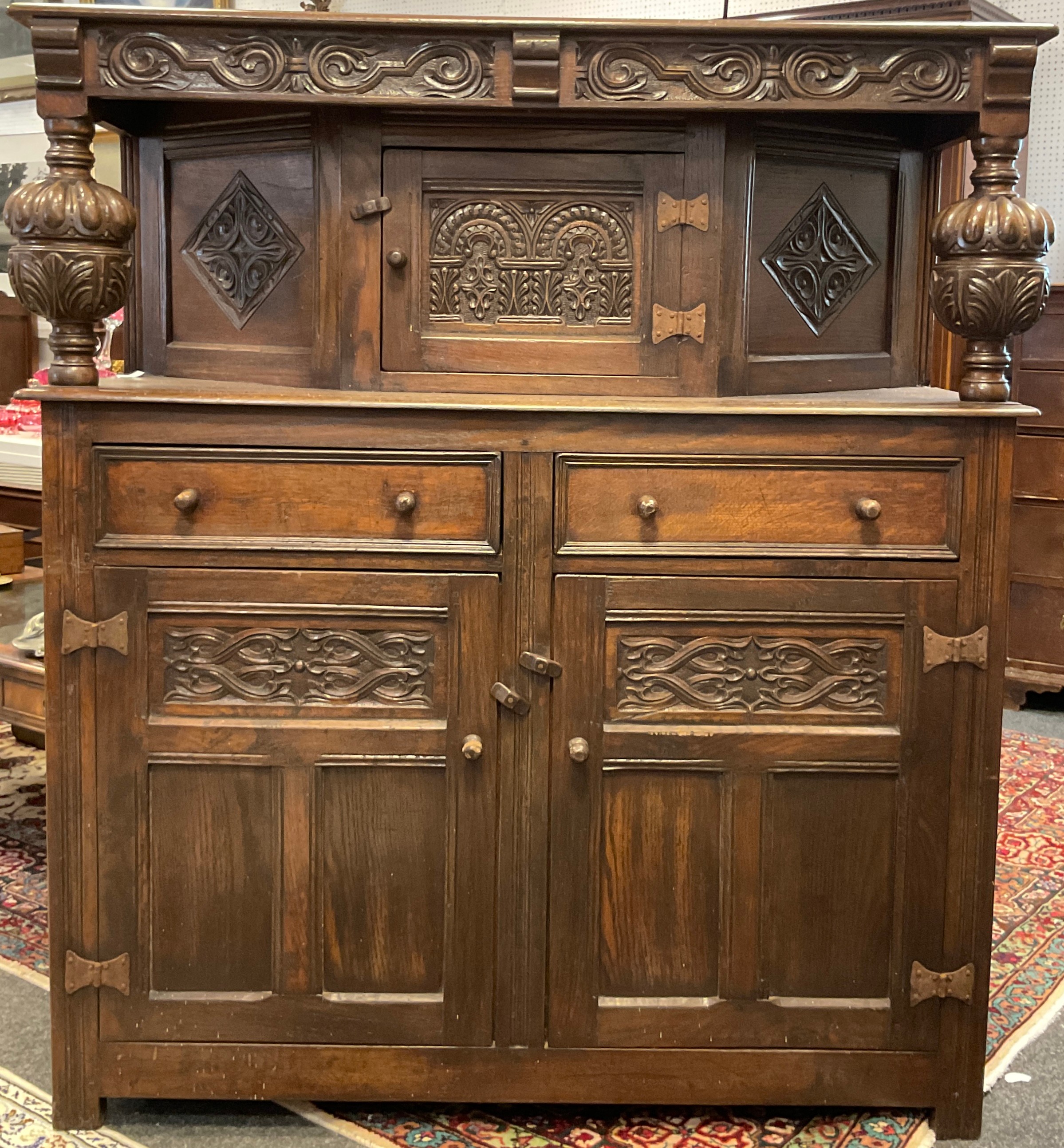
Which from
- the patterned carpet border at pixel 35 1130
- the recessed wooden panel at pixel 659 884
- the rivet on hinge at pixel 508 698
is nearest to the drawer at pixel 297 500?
the rivet on hinge at pixel 508 698

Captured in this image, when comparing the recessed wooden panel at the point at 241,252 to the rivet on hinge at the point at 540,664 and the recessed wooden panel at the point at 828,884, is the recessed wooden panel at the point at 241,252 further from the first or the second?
the recessed wooden panel at the point at 828,884

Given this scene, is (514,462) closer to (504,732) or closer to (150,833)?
(504,732)

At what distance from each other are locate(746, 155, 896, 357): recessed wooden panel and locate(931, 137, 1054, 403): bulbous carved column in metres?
0.29

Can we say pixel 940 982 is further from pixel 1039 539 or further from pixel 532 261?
pixel 1039 539

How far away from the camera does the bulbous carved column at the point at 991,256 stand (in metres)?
2.04

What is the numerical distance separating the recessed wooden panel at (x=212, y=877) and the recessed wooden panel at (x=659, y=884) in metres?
0.59

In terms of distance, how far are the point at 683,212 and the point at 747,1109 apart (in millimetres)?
1634

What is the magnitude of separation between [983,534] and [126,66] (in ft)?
5.21

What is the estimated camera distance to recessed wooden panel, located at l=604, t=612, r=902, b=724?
2.19 m

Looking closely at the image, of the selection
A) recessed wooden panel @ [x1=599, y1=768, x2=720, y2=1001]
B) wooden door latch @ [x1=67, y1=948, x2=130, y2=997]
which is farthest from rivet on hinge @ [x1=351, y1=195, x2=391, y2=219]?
wooden door latch @ [x1=67, y1=948, x2=130, y2=997]

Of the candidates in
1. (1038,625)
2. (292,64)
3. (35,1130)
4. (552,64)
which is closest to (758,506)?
(552,64)

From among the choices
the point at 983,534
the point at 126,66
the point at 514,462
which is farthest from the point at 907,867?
the point at 126,66

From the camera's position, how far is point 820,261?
93.9 inches

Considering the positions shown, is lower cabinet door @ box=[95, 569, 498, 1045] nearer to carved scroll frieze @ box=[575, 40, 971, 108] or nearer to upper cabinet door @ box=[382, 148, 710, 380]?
upper cabinet door @ box=[382, 148, 710, 380]
